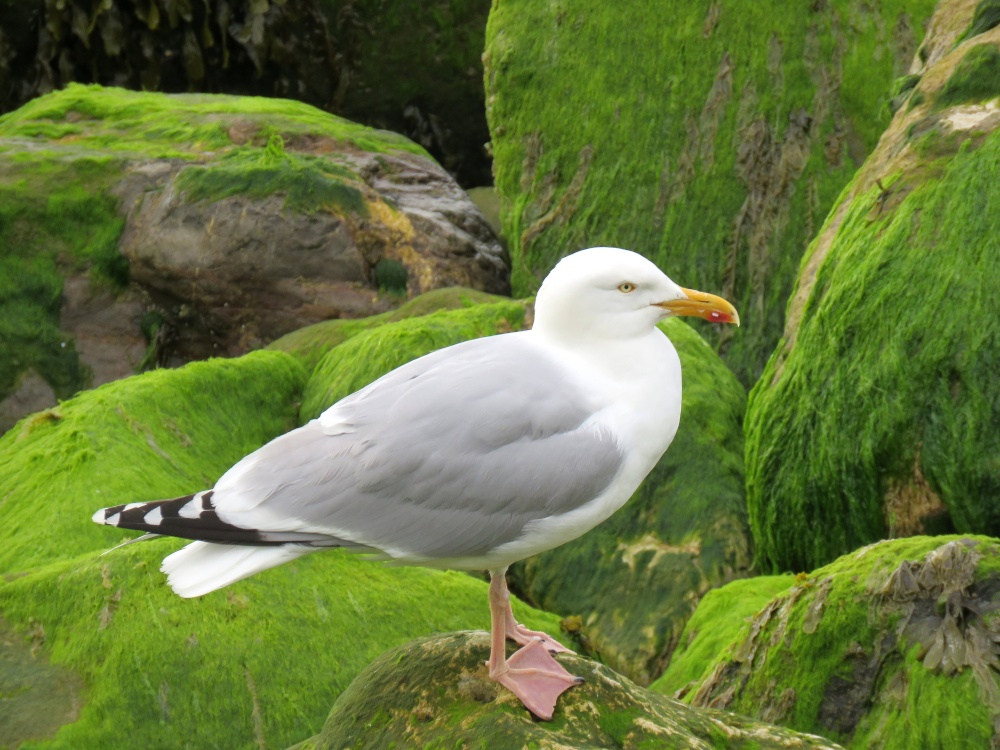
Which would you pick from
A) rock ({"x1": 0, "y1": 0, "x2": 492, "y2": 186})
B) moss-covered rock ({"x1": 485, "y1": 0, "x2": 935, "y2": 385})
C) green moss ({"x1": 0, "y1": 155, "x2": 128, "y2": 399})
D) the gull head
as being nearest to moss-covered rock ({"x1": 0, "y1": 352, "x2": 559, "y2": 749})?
the gull head

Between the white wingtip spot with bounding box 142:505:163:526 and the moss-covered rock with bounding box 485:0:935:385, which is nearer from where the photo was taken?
the white wingtip spot with bounding box 142:505:163:526

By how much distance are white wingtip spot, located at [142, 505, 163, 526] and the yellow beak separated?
141cm

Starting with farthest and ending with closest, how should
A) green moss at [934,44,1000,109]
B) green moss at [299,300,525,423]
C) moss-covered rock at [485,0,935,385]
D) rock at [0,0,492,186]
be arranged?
rock at [0,0,492,186], moss-covered rock at [485,0,935,385], green moss at [299,300,525,423], green moss at [934,44,1000,109]

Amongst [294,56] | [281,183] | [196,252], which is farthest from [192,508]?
[294,56]

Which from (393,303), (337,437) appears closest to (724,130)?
(393,303)

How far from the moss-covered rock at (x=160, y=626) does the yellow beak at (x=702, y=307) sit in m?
1.86

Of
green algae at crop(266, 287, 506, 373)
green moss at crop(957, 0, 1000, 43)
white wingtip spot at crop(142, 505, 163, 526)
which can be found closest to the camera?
white wingtip spot at crop(142, 505, 163, 526)

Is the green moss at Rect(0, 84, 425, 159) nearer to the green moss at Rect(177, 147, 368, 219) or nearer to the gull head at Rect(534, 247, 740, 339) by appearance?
the green moss at Rect(177, 147, 368, 219)

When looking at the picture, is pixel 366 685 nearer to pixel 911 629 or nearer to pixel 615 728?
pixel 615 728

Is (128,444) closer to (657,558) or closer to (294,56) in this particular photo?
(657,558)

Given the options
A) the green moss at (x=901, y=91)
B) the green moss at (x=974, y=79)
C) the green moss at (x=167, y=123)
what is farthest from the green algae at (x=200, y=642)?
the green moss at (x=167, y=123)

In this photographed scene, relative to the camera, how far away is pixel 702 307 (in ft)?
11.2

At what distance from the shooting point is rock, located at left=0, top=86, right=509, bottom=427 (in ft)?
25.7

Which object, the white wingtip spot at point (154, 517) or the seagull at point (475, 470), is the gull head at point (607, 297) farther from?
the white wingtip spot at point (154, 517)
